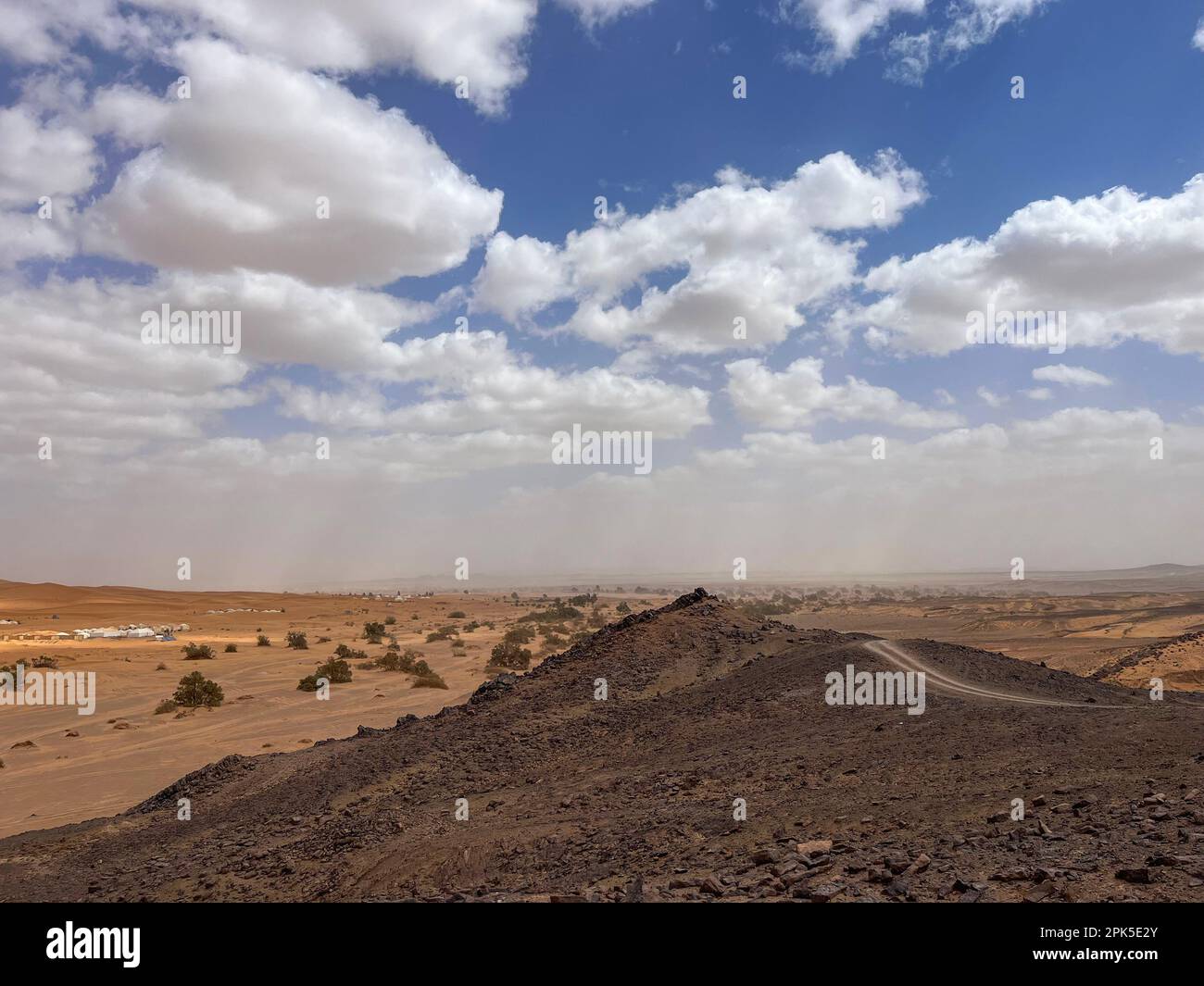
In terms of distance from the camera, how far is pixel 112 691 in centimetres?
3164

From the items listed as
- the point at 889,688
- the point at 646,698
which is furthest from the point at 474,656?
the point at 889,688

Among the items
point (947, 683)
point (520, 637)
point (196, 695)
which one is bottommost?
point (520, 637)

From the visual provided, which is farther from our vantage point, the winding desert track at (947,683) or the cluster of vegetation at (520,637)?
the cluster of vegetation at (520,637)

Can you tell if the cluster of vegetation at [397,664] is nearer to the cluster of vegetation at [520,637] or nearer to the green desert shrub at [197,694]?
the cluster of vegetation at [520,637]

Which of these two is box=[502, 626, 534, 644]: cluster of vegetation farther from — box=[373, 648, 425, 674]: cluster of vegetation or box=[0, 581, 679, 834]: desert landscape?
box=[373, 648, 425, 674]: cluster of vegetation

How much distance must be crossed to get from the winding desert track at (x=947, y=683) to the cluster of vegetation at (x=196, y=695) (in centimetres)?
2338

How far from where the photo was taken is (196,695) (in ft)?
93.9

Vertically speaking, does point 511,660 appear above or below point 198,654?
below

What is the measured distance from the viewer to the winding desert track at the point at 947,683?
1620 cm

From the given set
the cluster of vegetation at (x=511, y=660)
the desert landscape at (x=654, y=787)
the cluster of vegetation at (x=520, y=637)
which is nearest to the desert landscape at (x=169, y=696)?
the desert landscape at (x=654, y=787)

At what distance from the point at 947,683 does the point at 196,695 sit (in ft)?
84.4

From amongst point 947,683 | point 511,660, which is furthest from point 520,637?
point 947,683

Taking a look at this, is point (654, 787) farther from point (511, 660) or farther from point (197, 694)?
point (511, 660)
